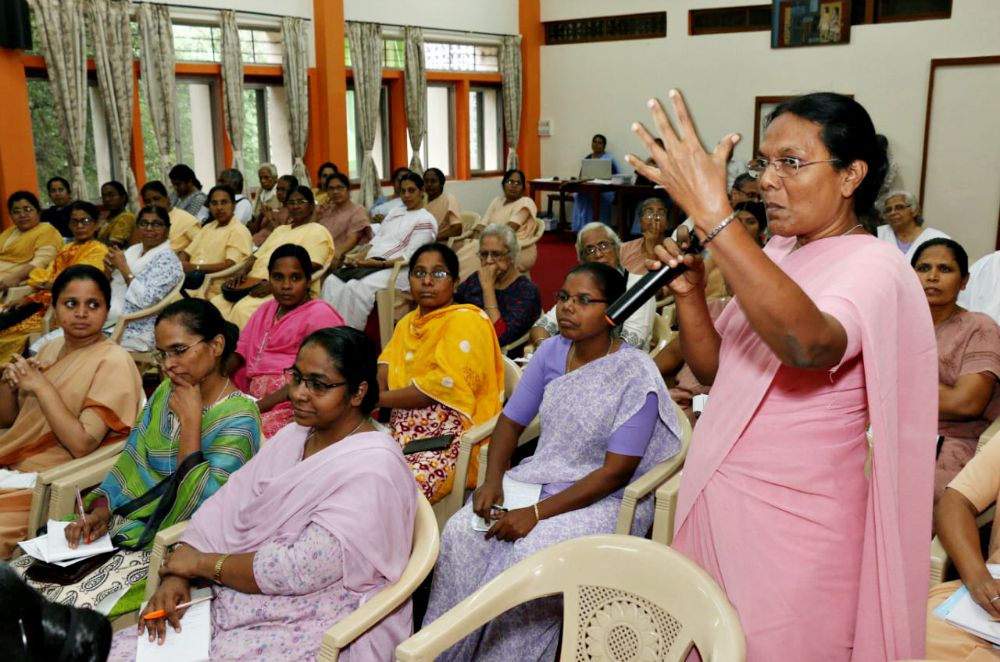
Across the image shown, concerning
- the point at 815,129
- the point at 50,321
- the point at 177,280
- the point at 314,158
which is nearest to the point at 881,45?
the point at 314,158

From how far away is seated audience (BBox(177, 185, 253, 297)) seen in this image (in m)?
5.84

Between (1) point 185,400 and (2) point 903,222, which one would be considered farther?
(2) point 903,222

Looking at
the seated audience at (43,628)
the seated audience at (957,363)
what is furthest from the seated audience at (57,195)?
the seated audience at (43,628)

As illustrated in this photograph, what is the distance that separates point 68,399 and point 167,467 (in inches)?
24.5

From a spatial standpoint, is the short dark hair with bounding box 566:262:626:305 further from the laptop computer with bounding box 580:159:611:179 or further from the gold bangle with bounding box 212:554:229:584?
the laptop computer with bounding box 580:159:611:179

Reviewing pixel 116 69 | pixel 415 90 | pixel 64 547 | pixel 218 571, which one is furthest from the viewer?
pixel 415 90

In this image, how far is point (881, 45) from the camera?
Answer: 9.02 m

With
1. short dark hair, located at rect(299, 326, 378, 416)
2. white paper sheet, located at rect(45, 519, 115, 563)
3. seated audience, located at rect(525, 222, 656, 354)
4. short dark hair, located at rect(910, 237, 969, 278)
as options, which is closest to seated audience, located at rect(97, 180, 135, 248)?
seated audience, located at rect(525, 222, 656, 354)

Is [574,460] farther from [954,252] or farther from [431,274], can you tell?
[954,252]

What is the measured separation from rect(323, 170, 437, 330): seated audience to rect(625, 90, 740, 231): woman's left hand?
4.79m

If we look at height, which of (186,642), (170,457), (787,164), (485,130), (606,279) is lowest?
(186,642)

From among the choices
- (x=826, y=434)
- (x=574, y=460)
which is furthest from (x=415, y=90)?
(x=826, y=434)

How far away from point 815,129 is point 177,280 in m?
4.36

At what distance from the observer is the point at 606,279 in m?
2.66
